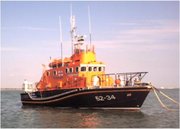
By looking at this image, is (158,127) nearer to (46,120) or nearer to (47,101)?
(46,120)

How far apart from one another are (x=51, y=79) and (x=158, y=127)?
14646mm

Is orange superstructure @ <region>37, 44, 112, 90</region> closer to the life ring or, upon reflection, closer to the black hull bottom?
the life ring

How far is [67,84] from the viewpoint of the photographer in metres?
28.3

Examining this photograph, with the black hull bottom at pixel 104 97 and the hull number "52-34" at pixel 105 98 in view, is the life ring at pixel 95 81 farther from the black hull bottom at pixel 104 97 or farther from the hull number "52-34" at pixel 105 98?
the hull number "52-34" at pixel 105 98

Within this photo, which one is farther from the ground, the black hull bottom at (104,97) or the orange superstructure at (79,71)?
the orange superstructure at (79,71)

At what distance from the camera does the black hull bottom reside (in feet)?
80.6

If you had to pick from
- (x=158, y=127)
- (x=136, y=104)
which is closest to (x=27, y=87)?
(x=136, y=104)

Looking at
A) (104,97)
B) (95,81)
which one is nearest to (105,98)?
(104,97)

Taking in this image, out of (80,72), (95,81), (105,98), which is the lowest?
(105,98)

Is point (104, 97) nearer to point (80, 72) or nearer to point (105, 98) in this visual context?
point (105, 98)

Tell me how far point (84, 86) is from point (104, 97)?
2.30 meters

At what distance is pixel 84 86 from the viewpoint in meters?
26.7

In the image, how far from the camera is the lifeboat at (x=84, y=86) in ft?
81.5

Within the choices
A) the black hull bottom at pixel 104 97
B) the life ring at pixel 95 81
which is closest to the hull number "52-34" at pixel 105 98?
the black hull bottom at pixel 104 97
